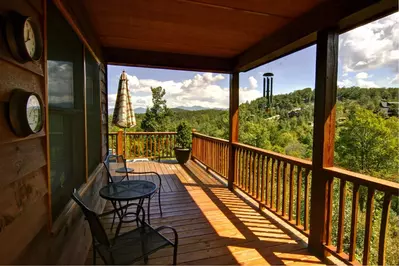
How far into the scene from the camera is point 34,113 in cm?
105

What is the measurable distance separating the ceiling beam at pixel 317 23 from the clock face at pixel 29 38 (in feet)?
7.32

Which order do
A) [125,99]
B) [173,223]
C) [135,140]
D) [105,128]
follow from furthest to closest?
1. [135,140]
2. [125,99]
3. [105,128]
4. [173,223]

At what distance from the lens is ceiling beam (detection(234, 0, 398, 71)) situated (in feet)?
5.57

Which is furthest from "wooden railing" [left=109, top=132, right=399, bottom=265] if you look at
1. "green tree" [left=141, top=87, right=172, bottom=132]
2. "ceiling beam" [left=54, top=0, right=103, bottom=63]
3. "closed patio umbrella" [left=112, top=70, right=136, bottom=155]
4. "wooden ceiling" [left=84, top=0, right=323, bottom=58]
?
"green tree" [left=141, top=87, right=172, bottom=132]

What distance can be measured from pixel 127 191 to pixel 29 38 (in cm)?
179

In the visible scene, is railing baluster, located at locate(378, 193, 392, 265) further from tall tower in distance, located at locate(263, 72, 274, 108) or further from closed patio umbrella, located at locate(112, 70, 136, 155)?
closed patio umbrella, located at locate(112, 70, 136, 155)

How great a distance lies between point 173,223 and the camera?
2785 millimetres

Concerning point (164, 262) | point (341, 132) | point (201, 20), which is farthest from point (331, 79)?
point (341, 132)

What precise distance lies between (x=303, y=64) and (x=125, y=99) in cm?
1226

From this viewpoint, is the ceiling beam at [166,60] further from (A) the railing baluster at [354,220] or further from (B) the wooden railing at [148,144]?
Result: (B) the wooden railing at [148,144]

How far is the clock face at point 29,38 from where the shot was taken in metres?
0.97

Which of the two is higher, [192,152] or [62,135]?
[62,135]

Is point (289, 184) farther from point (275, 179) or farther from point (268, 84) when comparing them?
point (268, 84)

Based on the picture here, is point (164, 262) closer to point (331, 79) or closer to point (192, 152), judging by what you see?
point (331, 79)
